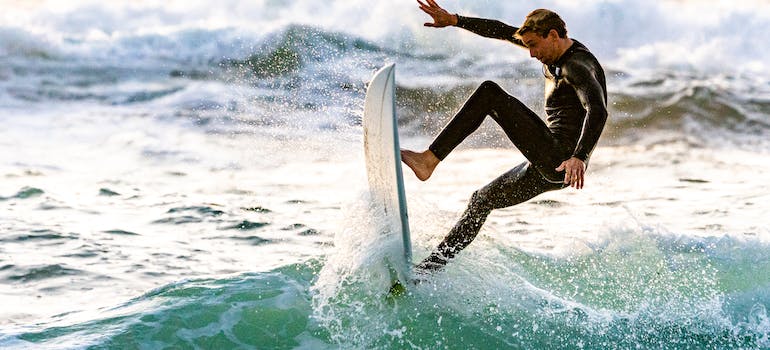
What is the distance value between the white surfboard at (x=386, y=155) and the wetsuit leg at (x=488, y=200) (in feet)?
1.40

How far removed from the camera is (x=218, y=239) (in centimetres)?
917

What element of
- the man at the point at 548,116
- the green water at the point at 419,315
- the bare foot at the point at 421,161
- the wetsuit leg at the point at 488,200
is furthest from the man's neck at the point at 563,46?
the green water at the point at 419,315

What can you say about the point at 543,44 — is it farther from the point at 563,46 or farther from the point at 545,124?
the point at 545,124

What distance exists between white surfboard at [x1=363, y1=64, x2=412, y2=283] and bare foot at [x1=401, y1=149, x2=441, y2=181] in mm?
125

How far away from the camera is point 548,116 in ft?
18.9

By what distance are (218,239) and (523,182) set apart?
4.36m

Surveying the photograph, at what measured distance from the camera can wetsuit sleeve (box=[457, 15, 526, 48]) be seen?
5.86 metres

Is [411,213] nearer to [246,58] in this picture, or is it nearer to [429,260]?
[429,260]

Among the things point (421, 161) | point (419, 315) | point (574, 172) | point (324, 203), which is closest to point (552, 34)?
point (574, 172)

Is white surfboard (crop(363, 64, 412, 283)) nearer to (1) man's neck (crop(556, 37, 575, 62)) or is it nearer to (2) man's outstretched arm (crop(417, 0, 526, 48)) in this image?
(2) man's outstretched arm (crop(417, 0, 526, 48))

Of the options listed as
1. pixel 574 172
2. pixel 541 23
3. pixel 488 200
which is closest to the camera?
pixel 574 172

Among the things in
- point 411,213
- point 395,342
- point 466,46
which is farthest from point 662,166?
point 395,342

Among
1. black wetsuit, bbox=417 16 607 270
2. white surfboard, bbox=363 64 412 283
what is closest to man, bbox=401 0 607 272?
black wetsuit, bbox=417 16 607 270

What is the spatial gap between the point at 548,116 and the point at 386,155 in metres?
1.19
